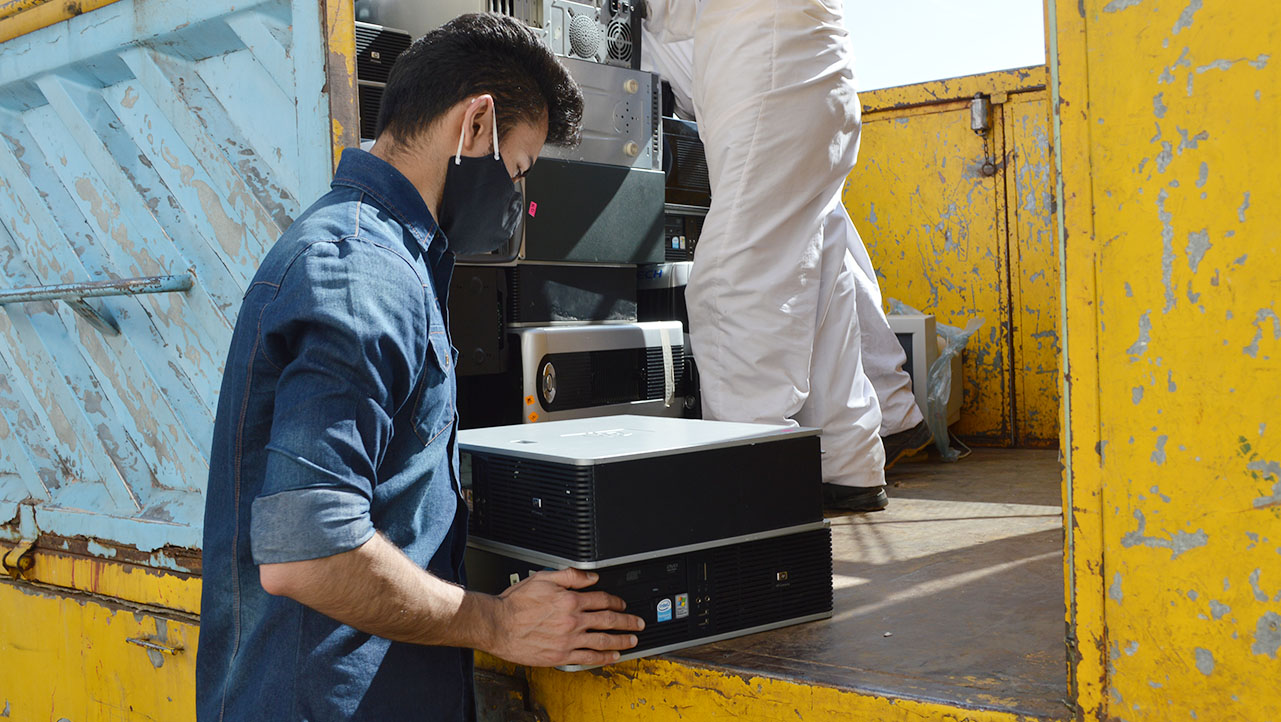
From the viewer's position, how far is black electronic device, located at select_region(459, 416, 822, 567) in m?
1.43

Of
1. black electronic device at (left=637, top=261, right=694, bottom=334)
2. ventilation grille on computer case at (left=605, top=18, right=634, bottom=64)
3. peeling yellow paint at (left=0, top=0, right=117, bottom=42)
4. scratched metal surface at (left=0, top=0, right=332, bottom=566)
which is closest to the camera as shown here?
scratched metal surface at (left=0, top=0, right=332, bottom=566)

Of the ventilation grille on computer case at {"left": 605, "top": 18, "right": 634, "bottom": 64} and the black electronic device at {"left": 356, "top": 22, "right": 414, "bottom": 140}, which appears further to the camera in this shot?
the ventilation grille on computer case at {"left": 605, "top": 18, "right": 634, "bottom": 64}

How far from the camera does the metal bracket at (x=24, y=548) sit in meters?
2.49

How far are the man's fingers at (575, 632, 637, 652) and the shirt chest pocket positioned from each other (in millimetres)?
343

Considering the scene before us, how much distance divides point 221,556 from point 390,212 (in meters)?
0.49

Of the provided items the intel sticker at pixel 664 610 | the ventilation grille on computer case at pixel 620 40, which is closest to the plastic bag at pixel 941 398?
the ventilation grille on computer case at pixel 620 40

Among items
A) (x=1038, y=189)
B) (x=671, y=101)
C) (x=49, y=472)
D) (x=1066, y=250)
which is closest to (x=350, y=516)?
(x=1066, y=250)

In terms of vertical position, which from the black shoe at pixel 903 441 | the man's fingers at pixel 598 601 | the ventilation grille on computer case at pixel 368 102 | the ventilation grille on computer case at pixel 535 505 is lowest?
the black shoe at pixel 903 441

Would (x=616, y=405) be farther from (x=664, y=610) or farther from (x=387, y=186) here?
(x=387, y=186)

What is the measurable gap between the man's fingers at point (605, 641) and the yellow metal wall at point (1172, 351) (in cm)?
59

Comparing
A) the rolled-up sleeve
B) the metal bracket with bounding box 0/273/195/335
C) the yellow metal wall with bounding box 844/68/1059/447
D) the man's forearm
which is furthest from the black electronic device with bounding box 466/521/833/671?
the yellow metal wall with bounding box 844/68/1059/447

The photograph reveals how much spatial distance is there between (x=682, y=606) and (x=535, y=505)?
0.27 metres

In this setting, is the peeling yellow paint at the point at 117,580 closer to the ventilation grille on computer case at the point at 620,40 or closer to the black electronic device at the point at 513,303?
the black electronic device at the point at 513,303

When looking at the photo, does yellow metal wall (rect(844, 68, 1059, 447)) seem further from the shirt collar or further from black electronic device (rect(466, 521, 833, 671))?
the shirt collar
